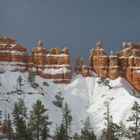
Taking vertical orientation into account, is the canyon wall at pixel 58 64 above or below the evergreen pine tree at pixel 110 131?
above

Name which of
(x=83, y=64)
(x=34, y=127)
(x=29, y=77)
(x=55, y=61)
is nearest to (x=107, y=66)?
(x=83, y=64)

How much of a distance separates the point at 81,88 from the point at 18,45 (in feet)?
117

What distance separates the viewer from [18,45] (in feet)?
652

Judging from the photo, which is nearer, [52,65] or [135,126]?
[135,126]

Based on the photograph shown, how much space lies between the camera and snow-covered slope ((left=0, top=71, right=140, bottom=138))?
6063 inches

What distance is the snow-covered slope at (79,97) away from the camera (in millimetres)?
154000

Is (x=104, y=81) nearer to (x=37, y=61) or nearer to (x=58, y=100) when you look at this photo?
(x=58, y=100)

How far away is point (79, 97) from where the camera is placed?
17800 cm

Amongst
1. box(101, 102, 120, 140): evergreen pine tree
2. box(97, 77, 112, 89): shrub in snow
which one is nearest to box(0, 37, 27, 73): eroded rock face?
box(97, 77, 112, 89): shrub in snow

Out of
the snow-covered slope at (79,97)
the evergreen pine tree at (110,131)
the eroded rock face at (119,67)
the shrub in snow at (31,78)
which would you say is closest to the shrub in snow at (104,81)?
the snow-covered slope at (79,97)

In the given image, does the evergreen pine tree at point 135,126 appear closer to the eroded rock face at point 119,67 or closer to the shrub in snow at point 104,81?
the shrub in snow at point 104,81

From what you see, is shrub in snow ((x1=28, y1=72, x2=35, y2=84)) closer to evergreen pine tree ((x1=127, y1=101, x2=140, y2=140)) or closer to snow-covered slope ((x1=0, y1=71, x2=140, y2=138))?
snow-covered slope ((x1=0, y1=71, x2=140, y2=138))

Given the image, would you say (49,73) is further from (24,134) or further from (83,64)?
(24,134)

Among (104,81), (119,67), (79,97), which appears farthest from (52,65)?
(119,67)
